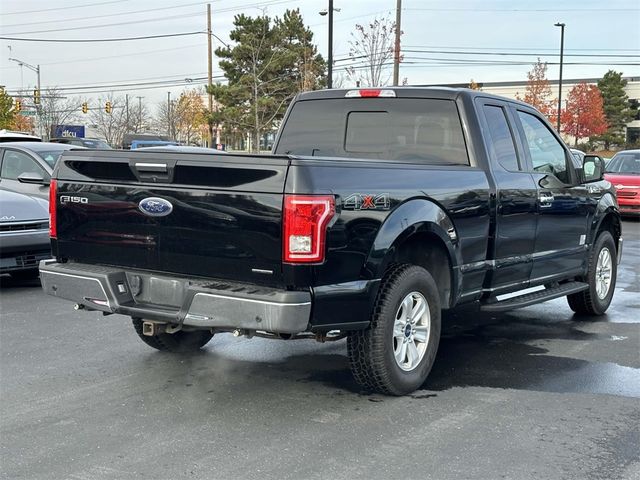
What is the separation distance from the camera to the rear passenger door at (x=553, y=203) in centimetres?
614

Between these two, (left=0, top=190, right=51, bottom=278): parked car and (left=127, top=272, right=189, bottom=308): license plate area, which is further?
(left=0, top=190, right=51, bottom=278): parked car

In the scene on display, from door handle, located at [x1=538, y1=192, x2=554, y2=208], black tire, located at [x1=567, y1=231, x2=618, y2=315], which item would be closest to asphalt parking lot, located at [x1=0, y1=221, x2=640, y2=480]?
black tire, located at [x1=567, y1=231, x2=618, y2=315]

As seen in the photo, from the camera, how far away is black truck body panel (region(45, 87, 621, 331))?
408 cm

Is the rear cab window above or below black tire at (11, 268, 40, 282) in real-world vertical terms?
above

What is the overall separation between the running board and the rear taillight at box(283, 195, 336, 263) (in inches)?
83.0

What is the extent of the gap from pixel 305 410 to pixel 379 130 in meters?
2.45

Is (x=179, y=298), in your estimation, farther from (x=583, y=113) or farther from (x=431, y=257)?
(x=583, y=113)

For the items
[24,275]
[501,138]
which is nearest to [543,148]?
[501,138]

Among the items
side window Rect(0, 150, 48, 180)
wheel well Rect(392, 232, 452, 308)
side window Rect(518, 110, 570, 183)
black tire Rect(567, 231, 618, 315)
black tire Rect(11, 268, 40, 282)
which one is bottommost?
black tire Rect(11, 268, 40, 282)

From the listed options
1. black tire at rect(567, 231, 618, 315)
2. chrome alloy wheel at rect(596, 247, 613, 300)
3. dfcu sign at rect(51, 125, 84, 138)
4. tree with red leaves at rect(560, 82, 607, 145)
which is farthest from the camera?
tree with red leaves at rect(560, 82, 607, 145)

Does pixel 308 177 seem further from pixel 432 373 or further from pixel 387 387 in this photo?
pixel 432 373

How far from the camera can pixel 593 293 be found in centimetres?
715

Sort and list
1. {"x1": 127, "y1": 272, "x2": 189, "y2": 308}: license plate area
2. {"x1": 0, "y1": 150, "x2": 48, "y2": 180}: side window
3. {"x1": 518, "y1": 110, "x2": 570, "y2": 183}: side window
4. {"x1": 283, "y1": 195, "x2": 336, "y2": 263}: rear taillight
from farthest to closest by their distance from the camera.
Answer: {"x1": 0, "y1": 150, "x2": 48, "y2": 180}: side window, {"x1": 518, "y1": 110, "x2": 570, "y2": 183}: side window, {"x1": 127, "y1": 272, "x2": 189, "y2": 308}: license plate area, {"x1": 283, "y1": 195, "x2": 336, "y2": 263}: rear taillight

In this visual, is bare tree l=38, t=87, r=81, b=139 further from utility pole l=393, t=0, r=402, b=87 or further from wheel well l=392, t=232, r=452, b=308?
wheel well l=392, t=232, r=452, b=308
